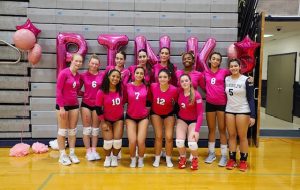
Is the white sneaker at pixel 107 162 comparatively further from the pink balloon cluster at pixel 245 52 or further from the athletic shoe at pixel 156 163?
the pink balloon cluster at pixel 245 52

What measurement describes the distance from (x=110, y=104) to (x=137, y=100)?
337 mm

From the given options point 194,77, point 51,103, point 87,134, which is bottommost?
point 87,134

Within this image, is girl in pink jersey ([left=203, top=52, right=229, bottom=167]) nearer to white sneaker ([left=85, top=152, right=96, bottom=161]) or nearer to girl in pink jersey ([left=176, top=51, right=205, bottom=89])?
girl in pink jersey ([left=176, top=51, right=205, bottom=89])

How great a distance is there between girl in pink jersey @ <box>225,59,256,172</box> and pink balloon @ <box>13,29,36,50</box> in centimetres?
277

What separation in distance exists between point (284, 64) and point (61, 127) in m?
7.07

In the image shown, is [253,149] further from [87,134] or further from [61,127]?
[61,127]

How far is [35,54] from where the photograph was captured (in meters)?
4.52

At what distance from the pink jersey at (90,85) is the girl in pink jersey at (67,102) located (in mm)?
121

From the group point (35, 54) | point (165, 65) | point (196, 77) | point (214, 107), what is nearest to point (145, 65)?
point (165, 65)

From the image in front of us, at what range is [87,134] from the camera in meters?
4.23

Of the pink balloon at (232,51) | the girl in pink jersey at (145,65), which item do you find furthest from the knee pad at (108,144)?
the pink balloon at (232,51)

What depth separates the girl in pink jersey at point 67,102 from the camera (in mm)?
3898

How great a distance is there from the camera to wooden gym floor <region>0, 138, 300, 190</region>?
3314 mm

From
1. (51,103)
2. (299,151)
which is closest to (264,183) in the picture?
(299,151)
